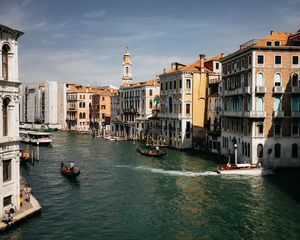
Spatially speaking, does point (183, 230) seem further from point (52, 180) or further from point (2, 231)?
point (52, 180)

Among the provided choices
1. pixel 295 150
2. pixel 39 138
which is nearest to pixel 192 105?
pixel 295 150

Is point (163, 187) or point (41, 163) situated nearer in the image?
point (163, 187)

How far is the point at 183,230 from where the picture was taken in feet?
59.2

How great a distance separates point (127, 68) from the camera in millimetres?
80688

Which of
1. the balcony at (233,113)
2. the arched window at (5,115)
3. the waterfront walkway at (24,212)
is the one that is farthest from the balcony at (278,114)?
the arched window at (5,115)

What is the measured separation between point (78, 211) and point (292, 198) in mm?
12907

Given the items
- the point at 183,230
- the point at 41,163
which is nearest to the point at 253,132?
the point at 183,230

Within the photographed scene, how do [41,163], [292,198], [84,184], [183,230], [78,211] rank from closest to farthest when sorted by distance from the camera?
[183,230]
[78,211]
[292,198]
[84,184]
[41,163]

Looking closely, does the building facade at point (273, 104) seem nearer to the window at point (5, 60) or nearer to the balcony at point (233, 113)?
the balcony at point (233, 113)

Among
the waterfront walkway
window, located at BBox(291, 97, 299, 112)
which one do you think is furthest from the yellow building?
the waterfront walkway

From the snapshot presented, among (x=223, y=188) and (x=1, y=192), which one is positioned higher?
(x=1, y=192)

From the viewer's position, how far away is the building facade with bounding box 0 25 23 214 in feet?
55.4

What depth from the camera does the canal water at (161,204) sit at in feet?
58.0

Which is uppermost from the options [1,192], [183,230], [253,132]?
[253,132]
